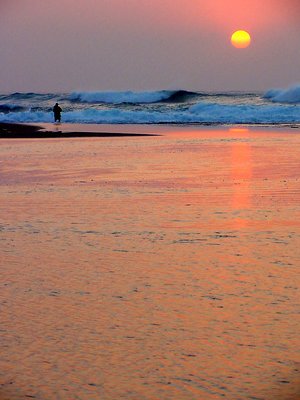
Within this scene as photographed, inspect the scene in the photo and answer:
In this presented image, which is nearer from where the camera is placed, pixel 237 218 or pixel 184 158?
pixel 237 218

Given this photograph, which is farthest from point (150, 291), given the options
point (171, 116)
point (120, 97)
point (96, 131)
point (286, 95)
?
point (120, 97)

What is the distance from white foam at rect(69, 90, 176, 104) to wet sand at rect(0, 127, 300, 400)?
78.4 metres

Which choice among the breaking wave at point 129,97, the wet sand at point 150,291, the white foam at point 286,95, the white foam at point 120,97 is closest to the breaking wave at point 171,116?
the white foam at point 286,95

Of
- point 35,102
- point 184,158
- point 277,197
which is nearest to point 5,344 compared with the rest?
point 277,197

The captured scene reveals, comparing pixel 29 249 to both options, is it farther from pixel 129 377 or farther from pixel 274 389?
pixel 274 389

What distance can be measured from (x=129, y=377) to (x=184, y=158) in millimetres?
13695

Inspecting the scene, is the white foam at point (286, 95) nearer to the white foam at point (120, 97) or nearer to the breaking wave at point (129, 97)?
the breaking wave at point (129, 97)

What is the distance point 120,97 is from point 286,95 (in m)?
22.0

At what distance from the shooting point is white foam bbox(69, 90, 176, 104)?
90.1 meters

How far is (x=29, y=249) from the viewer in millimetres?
7316

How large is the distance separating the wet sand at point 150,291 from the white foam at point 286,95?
2681 inches

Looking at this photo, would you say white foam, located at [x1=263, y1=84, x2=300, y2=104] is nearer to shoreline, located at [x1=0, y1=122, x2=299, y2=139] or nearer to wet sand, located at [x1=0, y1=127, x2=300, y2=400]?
shoreline, located at [x1=0, y1=122, x2=299, y2=139]

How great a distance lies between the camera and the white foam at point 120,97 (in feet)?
296

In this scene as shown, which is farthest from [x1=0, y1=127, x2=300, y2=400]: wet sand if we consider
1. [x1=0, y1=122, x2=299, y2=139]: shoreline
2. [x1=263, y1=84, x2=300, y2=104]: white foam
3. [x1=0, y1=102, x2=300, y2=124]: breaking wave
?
[x1=263, y1=84, x2=300, y2=104]: white foam
